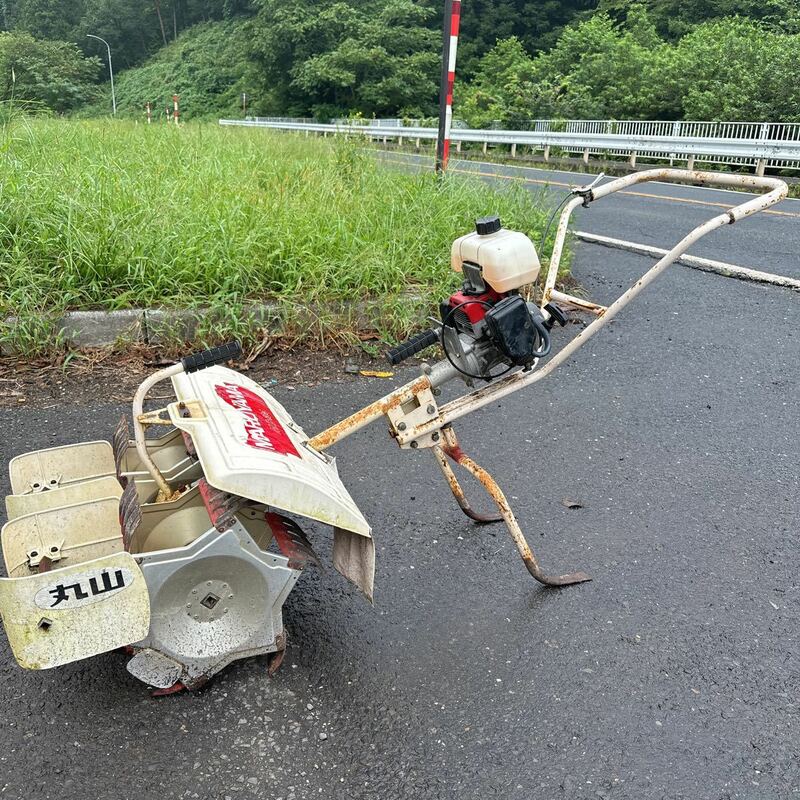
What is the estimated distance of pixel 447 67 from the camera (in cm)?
664

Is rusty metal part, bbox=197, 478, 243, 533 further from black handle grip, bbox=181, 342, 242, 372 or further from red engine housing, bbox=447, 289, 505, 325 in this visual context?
red engine housing, bbox=447, 289, 505, 325

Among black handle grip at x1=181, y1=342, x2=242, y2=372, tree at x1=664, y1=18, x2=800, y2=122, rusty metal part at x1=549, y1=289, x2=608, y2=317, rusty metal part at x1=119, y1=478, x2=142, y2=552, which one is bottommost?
rusty metal part at x1=119, y1=478, x2=142, y2=552

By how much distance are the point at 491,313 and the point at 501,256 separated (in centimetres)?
15

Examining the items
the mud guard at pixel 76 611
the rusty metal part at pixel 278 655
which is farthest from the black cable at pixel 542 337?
the mud guard at pixel 76 611

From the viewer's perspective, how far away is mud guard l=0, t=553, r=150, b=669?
1.53 m

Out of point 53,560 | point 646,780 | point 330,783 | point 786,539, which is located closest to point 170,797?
point 330,783

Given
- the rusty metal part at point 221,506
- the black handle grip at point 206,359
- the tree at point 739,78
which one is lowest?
the rusty metal part at point 221,506

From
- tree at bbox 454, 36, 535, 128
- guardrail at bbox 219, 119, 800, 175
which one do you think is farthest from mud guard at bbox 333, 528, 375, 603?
tree at bbox 454, 36, 535, 128

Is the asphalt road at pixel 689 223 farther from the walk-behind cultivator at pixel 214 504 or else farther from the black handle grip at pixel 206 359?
the black handle grip at pixel 206 359

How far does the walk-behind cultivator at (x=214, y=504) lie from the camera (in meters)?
1.58

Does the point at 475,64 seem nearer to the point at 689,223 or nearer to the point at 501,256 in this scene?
the point at 689,223

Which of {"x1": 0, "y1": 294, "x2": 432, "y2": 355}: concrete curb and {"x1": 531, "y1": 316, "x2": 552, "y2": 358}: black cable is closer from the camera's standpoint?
{"x1": 531, "y1": 316, "x2": 552, "y2": 358}: black cable

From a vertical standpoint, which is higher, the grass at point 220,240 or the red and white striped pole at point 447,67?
the red and white striped pole at point 447,67

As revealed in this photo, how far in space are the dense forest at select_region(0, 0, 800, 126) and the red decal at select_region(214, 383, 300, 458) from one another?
710 centimetres
